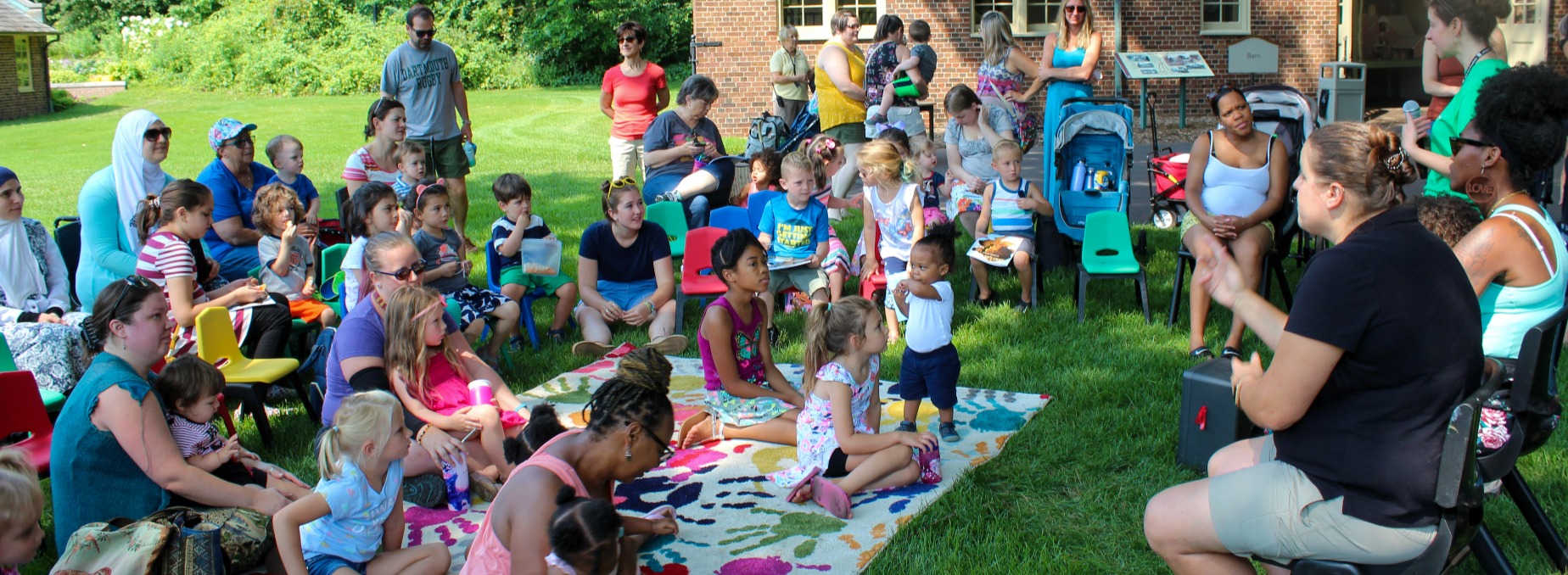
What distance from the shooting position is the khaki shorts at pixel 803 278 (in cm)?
712

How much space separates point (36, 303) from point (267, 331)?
3.51 ft

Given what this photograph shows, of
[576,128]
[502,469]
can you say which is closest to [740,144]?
[576,128]

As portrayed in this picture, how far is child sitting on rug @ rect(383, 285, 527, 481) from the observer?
14.7 ft

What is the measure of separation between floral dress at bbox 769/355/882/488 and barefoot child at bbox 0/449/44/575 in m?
2.45

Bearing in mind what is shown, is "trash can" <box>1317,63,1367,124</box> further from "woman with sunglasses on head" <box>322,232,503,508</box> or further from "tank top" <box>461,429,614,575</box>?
"tank top" <box>461,429,614,575</box>

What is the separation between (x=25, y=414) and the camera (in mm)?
4141

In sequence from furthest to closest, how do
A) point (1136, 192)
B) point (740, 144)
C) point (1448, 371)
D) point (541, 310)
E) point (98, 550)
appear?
1. point (740, 144)
2. point (1136, 192)
3. point (541, 310)
4. point (98, 550)
5. point (1448, 371)

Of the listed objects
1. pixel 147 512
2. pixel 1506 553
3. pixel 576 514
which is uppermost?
pixel 576 514

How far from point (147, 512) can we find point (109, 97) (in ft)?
108

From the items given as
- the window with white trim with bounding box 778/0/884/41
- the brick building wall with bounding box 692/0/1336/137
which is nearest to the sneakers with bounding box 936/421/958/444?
the brick building wall with bounding box 692/0/1336/137

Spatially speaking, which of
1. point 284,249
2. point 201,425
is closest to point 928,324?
point 201,425

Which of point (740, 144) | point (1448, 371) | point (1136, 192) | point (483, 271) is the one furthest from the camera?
point (740, 144)

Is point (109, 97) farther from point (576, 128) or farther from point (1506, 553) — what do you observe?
point (1506, 553)

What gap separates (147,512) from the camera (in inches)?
143
